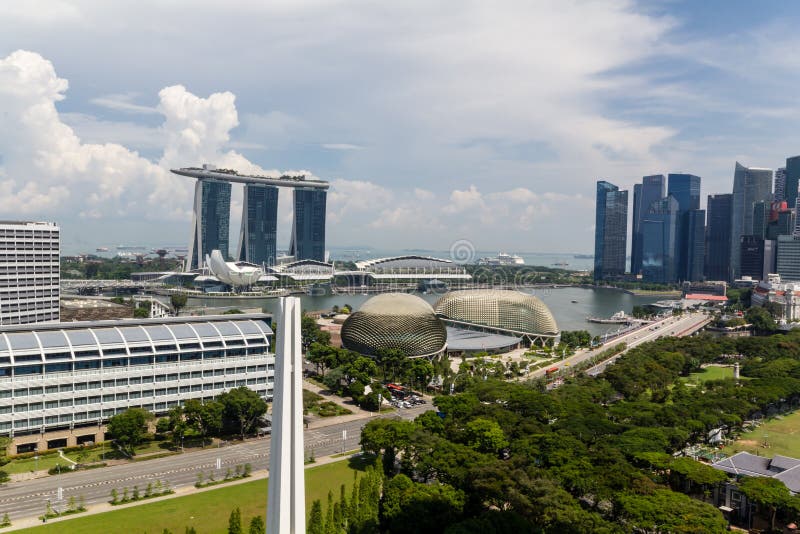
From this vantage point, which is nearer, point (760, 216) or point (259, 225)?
point (760, 216)

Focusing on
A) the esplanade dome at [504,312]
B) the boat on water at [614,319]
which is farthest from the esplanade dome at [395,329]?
the boat on water at [614,319]

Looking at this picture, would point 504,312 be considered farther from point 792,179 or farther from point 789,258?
point 792,179

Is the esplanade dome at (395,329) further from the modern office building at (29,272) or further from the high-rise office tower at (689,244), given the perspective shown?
the high-rise office tower at (689,244)

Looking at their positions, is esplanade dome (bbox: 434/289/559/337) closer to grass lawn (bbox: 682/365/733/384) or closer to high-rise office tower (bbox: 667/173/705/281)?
grass lawn (bbox: 682/365/733/384)

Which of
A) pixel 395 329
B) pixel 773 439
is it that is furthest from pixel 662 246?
pixel 773 439

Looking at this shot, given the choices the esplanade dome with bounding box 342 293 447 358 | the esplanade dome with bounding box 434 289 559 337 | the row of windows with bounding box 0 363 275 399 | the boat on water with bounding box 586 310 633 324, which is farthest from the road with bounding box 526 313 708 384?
the row of windows with bounding box 0 363 275 399

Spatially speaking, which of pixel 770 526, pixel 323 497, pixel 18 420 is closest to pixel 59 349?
pixel 18 420
